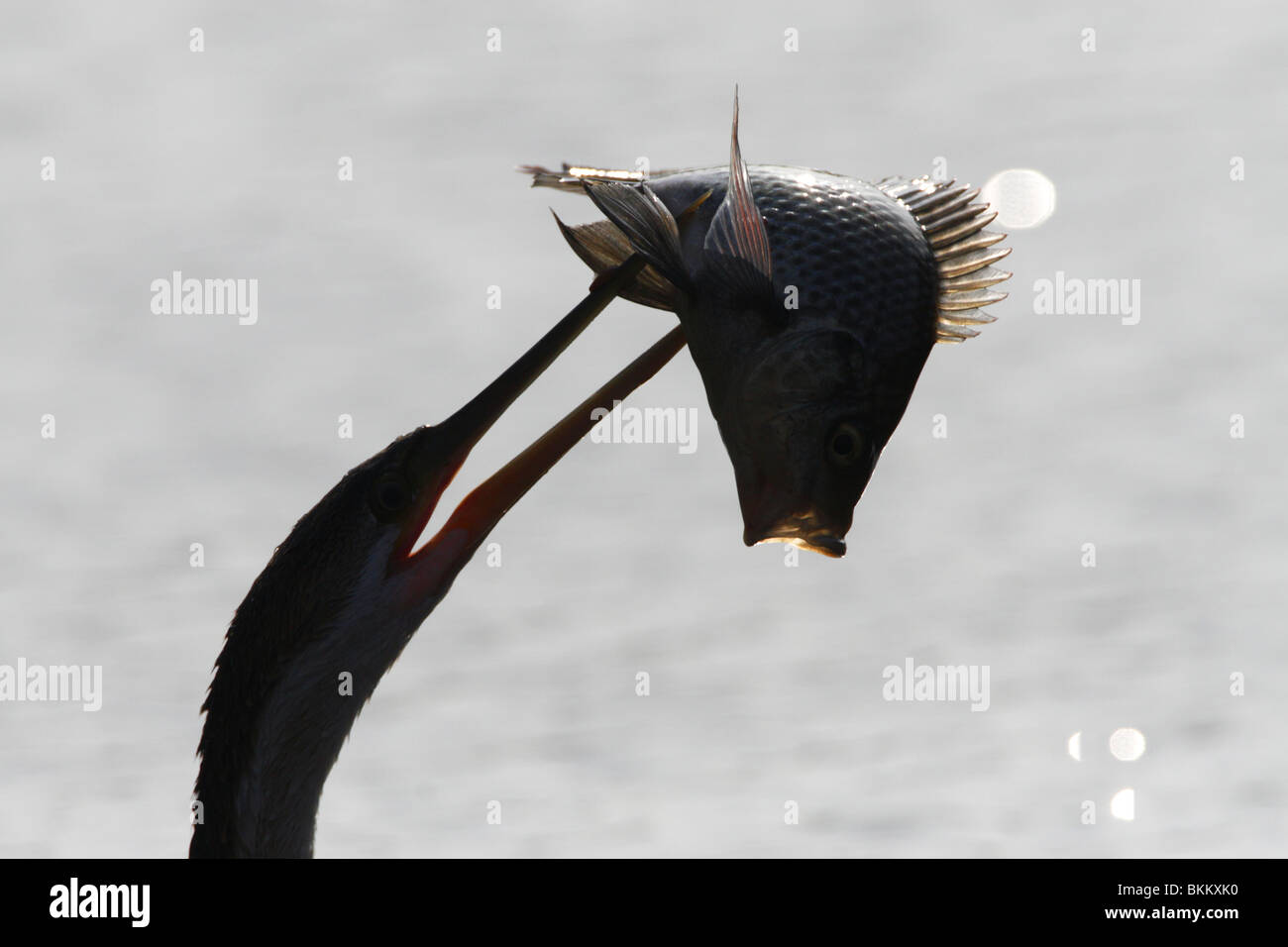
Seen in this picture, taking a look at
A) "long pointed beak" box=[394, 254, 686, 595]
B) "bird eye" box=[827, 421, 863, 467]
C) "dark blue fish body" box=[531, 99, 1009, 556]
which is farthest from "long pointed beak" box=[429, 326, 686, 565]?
"bird eye" box=[827, 421, 863, 467]

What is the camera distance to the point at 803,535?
12.3 ft

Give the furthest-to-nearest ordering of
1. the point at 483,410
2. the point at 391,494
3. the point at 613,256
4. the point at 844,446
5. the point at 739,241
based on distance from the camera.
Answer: the point at 391,494, the point at 483,410, the point at 613,256, the point at 844,446, the point at 739,241

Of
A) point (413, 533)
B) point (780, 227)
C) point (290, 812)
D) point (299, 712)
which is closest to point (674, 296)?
point (780, 227)

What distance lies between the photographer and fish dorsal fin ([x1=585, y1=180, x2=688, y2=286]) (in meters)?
3.60

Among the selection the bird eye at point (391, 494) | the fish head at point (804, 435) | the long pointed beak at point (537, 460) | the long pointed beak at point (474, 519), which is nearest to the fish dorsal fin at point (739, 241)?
the fish head at point (804, 435)

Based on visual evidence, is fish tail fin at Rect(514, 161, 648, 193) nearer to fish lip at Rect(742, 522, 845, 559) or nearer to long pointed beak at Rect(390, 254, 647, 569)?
long pointed beak at Rect(390, 254, 647, 569)

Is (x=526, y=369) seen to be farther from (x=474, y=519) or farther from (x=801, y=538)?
(x=801, y=538)

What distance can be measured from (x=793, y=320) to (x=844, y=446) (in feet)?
1.17

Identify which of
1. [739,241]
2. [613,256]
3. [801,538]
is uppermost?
[613,256]

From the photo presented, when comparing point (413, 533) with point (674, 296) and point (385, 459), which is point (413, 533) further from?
point (674, 296)

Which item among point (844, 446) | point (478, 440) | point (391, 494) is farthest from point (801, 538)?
point (391, 494)

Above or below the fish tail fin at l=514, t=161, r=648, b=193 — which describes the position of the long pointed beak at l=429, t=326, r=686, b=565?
below

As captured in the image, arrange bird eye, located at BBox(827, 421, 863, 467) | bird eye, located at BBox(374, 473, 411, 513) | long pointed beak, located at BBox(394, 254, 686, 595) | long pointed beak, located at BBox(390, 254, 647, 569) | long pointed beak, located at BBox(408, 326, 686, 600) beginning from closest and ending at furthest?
bird eye, located at BBox(827, 421, 863, 467)
long pointed beak, located at BBox(390, 254, 647, 569)
long pointed beak, located at BBox(394, 254, 686, 595)
long pointed beak, located at BBox(408, 326, 686, 600)
bird eye, located at BBox(374, 473, 411, 513)

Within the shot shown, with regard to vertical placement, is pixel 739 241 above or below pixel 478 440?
above
